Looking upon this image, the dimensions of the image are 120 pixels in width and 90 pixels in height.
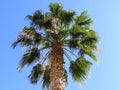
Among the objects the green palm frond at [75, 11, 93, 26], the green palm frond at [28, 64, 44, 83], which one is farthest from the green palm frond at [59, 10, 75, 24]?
the green palm frond at [28, 64, 44, 83]

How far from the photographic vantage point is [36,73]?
16.6 metres

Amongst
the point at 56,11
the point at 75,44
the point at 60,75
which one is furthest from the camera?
the point at 56,11

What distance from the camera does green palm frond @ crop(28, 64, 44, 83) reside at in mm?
16516

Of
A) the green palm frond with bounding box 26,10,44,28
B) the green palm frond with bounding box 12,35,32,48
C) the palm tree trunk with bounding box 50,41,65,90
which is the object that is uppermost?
the green palm frond with bounding box 26,10,44,28

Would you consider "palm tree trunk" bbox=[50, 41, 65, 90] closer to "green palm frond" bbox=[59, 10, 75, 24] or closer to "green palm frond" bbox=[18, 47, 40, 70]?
"green palm frond" bbox=[18, 47, 40, 70]

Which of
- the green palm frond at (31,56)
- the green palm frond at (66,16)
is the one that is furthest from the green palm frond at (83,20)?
the green palm frond at (31,56)

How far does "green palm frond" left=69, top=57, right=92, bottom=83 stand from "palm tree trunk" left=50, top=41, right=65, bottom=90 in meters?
1.23

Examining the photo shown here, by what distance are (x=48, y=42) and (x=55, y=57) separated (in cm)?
136

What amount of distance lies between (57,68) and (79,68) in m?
1.99

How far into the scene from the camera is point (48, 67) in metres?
17.1

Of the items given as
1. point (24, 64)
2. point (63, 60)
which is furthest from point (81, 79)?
point (24, 64)

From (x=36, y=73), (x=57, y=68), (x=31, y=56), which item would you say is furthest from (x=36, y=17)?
(x=57, y=68)

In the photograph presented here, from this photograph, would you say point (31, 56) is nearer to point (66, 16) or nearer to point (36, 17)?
point (36, 17)

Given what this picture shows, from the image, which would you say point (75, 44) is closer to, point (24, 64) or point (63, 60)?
point (63, 60)
